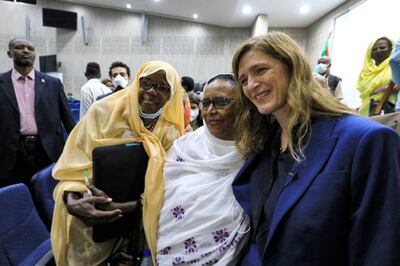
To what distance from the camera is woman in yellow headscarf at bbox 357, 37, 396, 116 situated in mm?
2699

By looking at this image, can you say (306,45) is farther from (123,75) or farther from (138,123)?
(138,123)

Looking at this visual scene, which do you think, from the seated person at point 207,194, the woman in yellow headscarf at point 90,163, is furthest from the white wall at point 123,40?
the seated person at point 207,194

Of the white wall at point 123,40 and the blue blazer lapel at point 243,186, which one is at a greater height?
the white wall at point 123,40

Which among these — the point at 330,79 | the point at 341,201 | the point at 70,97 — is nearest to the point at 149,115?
the point at 341,201

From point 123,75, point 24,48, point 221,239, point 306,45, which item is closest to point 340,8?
→ point 306,45

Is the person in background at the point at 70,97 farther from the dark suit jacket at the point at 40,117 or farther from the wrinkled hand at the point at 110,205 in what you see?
the wrinkled hand at the point at 110,205

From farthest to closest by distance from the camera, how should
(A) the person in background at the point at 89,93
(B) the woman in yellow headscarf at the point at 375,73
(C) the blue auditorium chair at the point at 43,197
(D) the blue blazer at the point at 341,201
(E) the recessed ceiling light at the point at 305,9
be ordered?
1. (E) the recessed ceiling light at the point at 305,9
2. (A) the person in background at the point at 89,93
3. (B) the woman in yellow headscarf at the point at 375,73
4. (C) the blue auditorium chair at the point at 43,197
5. (D) the blue blazer at the point at 341,201

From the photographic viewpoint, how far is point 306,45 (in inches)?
372

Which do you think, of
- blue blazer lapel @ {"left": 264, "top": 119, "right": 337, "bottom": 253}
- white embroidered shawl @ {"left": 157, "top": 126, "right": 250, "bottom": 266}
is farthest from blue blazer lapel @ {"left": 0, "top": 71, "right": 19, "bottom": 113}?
blue blazer lapel @ {"left": 264, "top": 119, "right": 337, "bottom": 253}

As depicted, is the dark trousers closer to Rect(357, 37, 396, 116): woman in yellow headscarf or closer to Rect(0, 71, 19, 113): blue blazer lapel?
Rect(0, 71, 19, 113): blue blazer lapel

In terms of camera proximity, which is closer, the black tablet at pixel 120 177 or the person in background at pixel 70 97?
the black tablet at pixel 120 177

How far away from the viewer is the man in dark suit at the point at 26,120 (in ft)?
8.19

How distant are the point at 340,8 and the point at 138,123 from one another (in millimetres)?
7319

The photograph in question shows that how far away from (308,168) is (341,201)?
0.41 feet
